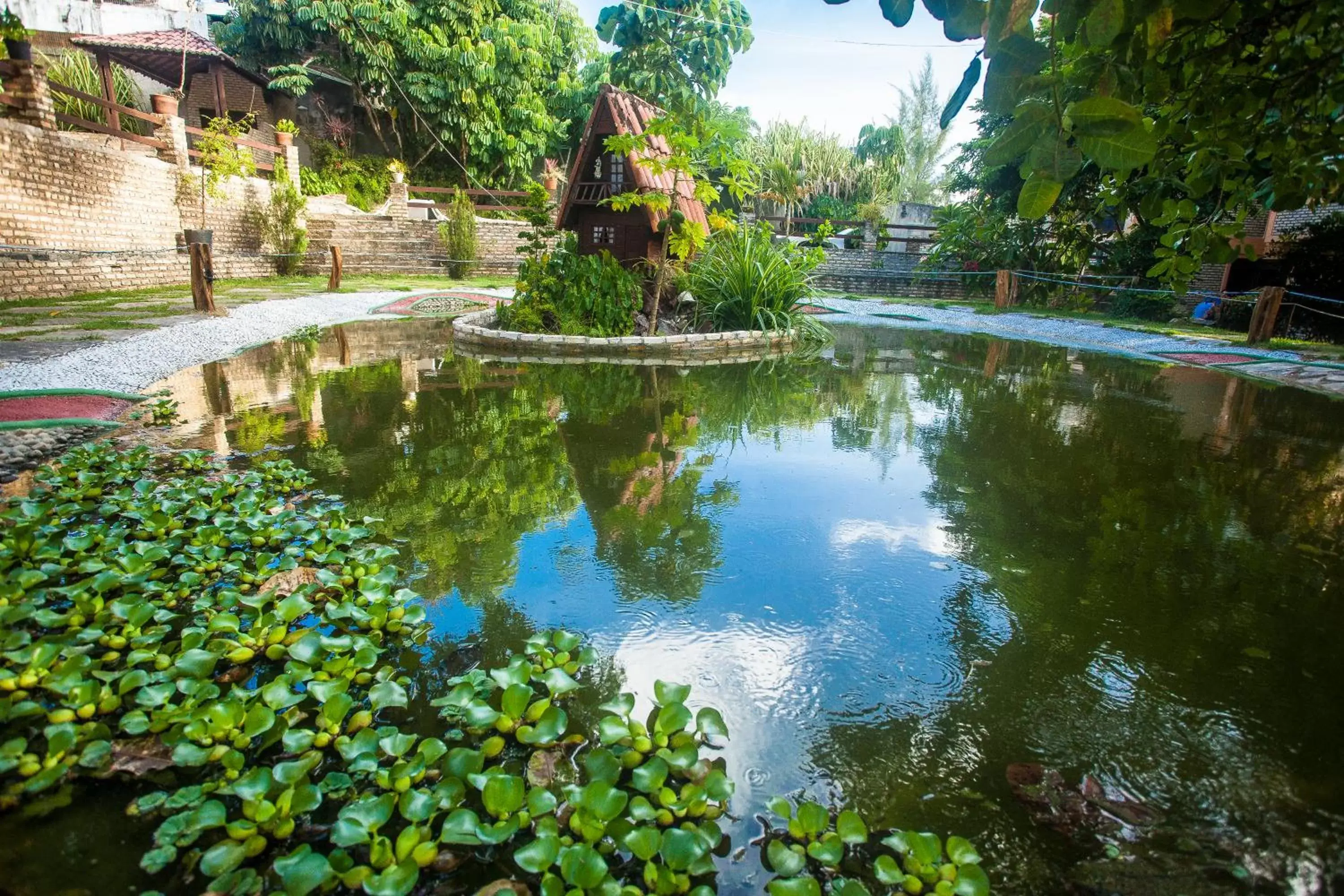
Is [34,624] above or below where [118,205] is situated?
below

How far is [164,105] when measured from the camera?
1363cm

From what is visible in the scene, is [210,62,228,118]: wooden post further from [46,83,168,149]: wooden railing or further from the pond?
the pond

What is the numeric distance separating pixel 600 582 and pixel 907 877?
64.0 inches

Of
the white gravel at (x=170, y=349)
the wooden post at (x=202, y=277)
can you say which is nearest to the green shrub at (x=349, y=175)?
the white gravel at (x=170, y=349)

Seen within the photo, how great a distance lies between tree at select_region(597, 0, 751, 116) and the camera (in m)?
18.0

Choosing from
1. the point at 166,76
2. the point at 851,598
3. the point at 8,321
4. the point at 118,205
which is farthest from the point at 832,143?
the point at 851,598

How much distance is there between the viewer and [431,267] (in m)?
19.1

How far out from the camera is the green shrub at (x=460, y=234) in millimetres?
18547

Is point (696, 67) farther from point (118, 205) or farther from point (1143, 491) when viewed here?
point (1143, 491)

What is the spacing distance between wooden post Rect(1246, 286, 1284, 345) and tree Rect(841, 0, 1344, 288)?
10321mm

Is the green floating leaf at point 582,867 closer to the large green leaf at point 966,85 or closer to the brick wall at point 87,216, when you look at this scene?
the large green leaf at point 966,85

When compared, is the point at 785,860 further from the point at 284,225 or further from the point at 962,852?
the point at 284,225

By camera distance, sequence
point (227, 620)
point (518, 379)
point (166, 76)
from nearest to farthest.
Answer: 1. point (227, 620)
2. point (518, 379)
3. point (166, 76)

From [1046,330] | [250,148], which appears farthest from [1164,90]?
[250,148]
